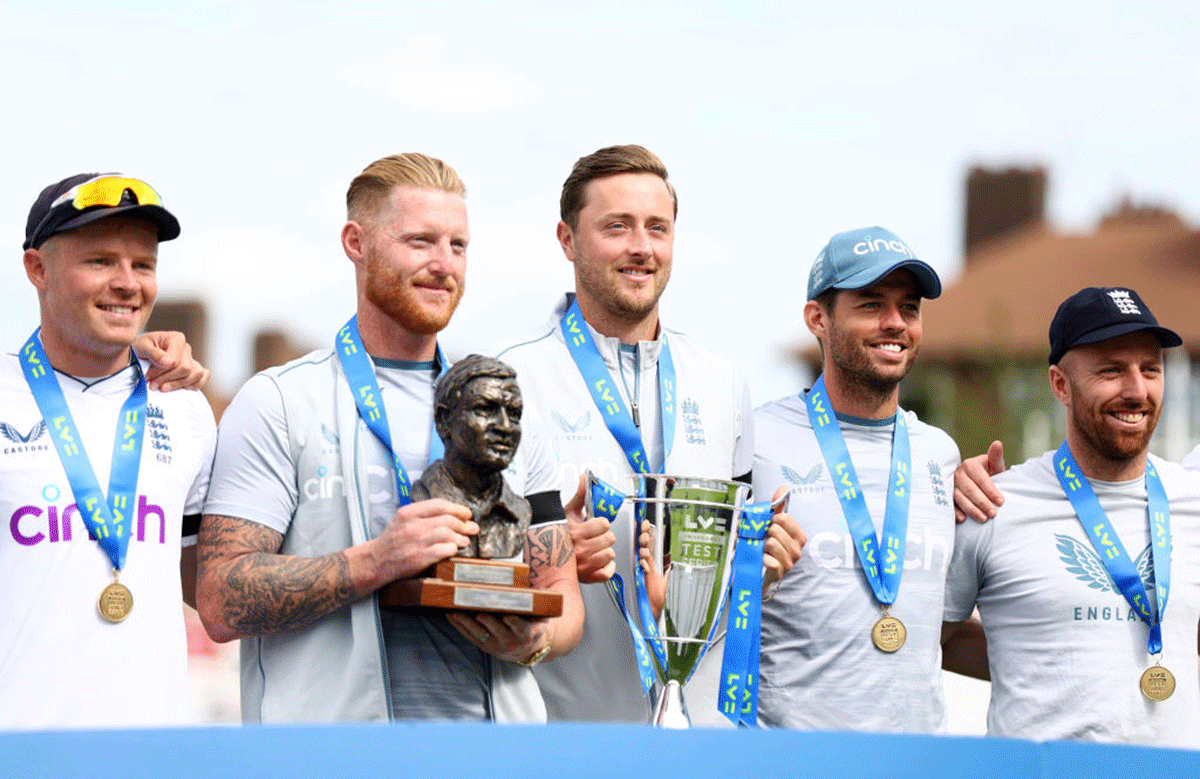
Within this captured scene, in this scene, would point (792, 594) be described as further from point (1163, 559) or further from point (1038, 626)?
point (1163, 559)

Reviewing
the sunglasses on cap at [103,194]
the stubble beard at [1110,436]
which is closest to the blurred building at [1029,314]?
the stubble beard at [1110,436]

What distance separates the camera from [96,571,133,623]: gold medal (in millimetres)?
3744

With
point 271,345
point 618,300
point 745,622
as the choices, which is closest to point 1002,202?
point 271,345

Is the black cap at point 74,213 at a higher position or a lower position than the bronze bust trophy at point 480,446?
higher

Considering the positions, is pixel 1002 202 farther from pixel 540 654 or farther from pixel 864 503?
pixel 540 654

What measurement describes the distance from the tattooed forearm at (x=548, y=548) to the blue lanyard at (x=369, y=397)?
0.34 m

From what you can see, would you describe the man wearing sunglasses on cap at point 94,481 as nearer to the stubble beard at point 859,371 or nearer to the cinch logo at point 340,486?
the cinch logo at point 340,486

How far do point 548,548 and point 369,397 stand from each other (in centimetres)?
62

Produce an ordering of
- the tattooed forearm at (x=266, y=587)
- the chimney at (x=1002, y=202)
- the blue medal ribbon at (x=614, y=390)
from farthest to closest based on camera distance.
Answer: the chimney at (x=1002, y=202) < the blue medal ribbon at (x=614, y=390) < the tattooed forearm at (x=266, y=587)

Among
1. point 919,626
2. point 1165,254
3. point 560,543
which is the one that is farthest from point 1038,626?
point 1165,254

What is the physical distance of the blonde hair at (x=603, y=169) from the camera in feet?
15.5

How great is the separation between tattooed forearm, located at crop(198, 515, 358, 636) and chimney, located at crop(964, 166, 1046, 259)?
37.6 metres

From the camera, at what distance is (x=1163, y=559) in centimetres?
461

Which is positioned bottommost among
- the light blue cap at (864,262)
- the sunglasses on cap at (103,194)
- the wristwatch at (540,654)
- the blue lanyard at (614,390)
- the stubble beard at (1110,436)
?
the wristwatch at (540,654)
